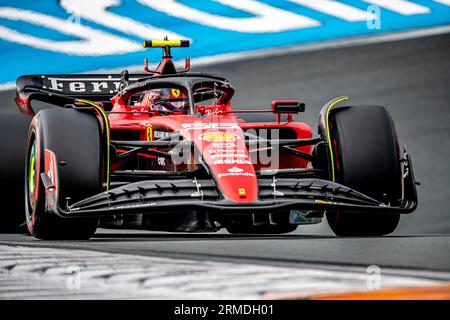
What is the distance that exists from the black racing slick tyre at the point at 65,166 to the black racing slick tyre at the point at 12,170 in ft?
2.92

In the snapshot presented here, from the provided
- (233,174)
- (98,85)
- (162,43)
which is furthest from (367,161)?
(98,85)

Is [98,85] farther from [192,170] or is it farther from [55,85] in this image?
[192,170]

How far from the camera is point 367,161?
24.9 ft

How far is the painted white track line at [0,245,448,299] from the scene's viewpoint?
12.3 feet

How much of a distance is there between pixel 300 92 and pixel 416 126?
163 cm

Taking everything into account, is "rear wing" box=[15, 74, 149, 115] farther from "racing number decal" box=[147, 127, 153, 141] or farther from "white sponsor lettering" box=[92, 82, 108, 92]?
"racing number decal" box=[147, 127, 153, 141]

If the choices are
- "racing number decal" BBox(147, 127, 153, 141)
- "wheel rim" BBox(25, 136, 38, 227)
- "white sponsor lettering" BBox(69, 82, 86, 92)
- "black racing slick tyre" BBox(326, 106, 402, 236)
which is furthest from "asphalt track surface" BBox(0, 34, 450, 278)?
"white sponsor lettering" BBox(69, 82, 86, 92)

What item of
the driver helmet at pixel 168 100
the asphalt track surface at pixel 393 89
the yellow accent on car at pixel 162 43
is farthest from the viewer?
the asphalt track surface at pixel 393 89

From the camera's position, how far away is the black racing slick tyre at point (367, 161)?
7.55m

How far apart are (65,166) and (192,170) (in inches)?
40.1

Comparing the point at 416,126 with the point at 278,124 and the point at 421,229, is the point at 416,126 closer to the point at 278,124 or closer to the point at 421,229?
the point at 421,229

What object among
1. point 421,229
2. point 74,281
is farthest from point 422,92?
point 74,281

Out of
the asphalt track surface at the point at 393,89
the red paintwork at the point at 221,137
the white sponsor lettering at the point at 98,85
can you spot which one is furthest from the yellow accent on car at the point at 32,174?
the white sponsor lettering at the point at 98,85

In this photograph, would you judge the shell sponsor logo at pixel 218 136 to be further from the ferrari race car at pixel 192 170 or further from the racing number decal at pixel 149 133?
the racing number decal at pixel 149 133
